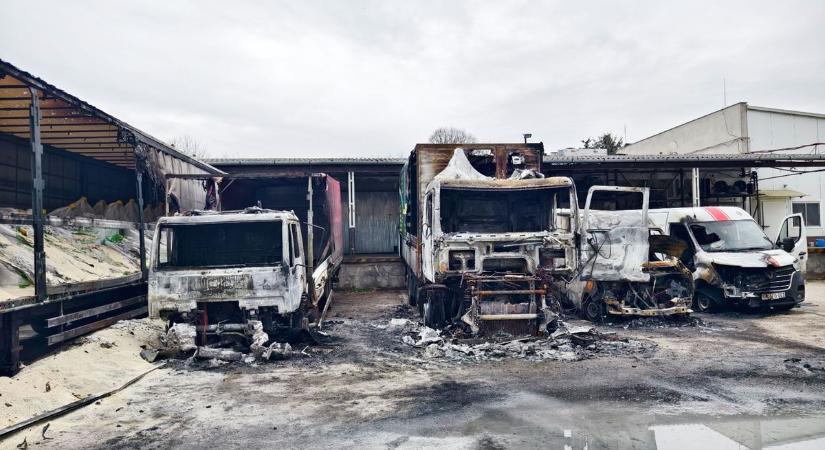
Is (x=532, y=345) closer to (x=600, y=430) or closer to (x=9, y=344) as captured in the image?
(x=600, y=430)

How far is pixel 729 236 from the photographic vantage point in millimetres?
11703

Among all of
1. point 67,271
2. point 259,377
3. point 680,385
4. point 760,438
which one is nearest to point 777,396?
point 680,385

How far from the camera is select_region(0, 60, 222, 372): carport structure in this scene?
6566 mm

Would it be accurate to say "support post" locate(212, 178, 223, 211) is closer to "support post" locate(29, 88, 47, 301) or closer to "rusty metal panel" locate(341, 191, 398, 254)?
"support post" locate(29, 88, 47, 301)

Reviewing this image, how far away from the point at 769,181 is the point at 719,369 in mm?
21669

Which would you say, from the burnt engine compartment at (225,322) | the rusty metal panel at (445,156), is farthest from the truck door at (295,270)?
the rusty metal panel at (445,156)

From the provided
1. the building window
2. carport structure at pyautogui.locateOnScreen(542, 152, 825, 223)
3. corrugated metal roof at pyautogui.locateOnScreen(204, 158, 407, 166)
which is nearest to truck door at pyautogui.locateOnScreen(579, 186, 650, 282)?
carport structure at pyautogui.locateOnScreen(542, 152, 825, 223)

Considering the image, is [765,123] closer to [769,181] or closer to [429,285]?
[769,181]

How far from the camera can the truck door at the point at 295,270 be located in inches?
317

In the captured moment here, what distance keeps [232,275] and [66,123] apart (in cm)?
445

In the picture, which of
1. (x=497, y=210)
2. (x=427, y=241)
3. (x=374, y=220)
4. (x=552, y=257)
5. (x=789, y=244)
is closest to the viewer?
Result: (x=552, y=257)

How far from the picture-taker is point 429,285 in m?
9.02

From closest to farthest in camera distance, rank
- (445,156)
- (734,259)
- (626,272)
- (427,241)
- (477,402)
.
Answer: (477,402) < (427,241) < (626,272) < (445,156) < (734,259)

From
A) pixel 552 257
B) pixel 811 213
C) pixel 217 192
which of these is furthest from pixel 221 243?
pixel 811 213
